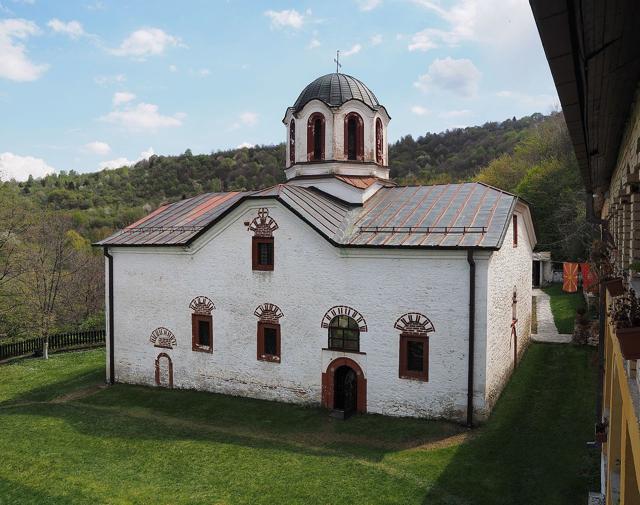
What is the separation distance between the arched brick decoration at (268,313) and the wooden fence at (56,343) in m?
13.6

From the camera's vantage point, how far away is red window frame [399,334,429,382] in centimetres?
1365

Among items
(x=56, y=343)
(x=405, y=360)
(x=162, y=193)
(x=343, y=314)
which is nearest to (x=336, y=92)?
(x=343, y=314)

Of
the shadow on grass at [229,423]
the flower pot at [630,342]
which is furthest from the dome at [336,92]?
the flower pot at [630,342]

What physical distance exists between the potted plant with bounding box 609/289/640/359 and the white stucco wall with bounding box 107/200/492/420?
920 cm

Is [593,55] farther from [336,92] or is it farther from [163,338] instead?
[163,338]

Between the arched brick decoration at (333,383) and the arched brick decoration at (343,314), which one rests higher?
the arched brick decoration at (343,314)

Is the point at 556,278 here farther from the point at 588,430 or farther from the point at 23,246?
the point at 23,246

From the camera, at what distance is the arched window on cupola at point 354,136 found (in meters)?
18.2

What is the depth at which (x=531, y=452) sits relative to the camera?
11609 millimetres

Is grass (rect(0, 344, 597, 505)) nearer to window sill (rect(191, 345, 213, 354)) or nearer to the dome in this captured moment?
window sill (rect(191, 345, 213, 354))

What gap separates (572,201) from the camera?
3831 cm

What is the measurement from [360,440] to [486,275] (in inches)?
205

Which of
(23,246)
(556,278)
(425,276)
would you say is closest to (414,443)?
(425,276)

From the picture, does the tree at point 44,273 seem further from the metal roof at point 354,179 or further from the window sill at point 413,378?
the window sill at point 413,378
